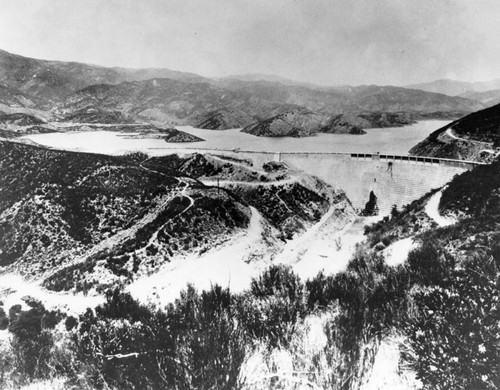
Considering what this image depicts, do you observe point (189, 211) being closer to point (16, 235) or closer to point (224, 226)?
point (224, 226)

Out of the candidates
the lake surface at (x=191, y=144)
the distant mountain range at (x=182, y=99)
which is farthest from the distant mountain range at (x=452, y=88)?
the lake surface at (x=191, y=144)

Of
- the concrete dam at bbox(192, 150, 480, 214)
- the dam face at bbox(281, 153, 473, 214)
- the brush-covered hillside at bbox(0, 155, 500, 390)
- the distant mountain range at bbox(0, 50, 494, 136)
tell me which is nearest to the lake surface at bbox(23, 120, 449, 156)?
the concrete dam at bbox(192, 150, 480, 214)

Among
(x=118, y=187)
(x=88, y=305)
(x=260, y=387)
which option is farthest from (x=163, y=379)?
(x=118, y=187)

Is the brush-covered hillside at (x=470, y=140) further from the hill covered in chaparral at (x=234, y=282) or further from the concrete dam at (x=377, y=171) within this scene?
the concrete dam at (x=377, y=171)

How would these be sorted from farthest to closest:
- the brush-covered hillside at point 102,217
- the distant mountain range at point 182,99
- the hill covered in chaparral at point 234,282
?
1. the distant mountain range at point 182,99
2. the brush-covered hillside at point 102,217
3. the hill covered in chaparral at point 234,282

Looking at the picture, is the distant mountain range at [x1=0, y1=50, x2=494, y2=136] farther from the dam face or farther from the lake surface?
the dam face

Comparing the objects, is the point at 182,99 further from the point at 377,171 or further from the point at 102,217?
the point at 102,217
